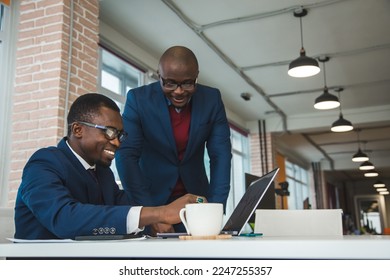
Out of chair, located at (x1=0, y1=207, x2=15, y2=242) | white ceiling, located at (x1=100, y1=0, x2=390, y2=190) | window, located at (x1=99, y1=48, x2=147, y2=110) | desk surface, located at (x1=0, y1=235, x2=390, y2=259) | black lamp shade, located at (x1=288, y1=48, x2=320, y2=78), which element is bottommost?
desk surface, located at (x1=0, y1=235, x2=390, y2=259)

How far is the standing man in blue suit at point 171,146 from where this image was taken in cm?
171

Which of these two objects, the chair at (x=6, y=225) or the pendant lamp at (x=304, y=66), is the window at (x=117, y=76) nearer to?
the pendant lamp at (x=304, y=66)

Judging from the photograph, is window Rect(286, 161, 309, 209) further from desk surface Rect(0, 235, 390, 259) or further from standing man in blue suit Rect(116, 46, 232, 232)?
desk surface Rect(0, 235, 390, 259)

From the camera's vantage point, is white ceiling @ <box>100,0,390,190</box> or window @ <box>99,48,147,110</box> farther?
window @ <box>99,48,147,110</box>

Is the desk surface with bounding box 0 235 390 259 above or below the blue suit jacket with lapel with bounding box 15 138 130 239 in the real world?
below

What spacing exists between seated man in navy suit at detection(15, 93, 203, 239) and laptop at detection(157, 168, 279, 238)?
0.51ft

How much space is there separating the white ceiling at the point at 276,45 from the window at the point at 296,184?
3316 mm

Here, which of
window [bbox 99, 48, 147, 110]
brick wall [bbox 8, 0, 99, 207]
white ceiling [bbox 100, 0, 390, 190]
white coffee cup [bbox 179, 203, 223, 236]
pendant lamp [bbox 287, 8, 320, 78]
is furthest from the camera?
window [bbox 99, 48, 147, 110]

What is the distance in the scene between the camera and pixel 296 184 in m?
12.1

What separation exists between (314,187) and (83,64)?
10.6 meters

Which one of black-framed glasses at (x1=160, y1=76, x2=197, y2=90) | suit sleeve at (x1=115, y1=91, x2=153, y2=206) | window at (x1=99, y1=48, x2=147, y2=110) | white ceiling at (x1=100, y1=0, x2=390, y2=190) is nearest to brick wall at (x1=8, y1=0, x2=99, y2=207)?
white ceiling at (x1=100, y1=0, x2=390, y2=190)

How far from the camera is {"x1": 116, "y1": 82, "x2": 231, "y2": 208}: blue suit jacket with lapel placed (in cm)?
174

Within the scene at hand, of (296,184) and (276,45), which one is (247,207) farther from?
(296,184)

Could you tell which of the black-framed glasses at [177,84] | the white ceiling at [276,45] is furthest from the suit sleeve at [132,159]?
the white ceiling at [276,45]
